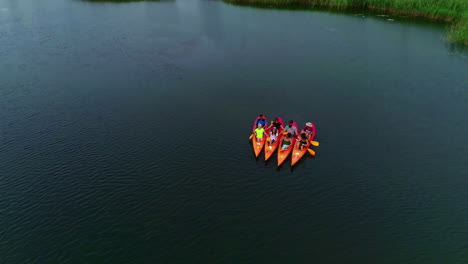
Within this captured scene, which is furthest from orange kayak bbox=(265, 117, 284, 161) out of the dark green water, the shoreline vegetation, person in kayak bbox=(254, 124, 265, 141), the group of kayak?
the shoreline vegetation

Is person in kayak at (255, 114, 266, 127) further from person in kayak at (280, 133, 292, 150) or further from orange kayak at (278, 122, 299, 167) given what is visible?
orange kayak at (278, 122, 299, 167)

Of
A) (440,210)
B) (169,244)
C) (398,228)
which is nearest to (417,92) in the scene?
(440,210)

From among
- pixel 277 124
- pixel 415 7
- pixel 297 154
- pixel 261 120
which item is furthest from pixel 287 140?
pixel 415 7

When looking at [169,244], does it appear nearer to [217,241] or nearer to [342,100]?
[217,241]

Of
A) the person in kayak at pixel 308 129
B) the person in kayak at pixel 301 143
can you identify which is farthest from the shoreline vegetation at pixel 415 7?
the person in kayak at pixel 301 143

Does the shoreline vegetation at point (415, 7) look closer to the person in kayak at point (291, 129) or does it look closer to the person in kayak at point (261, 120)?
the person in kayak at point (291, 129)
